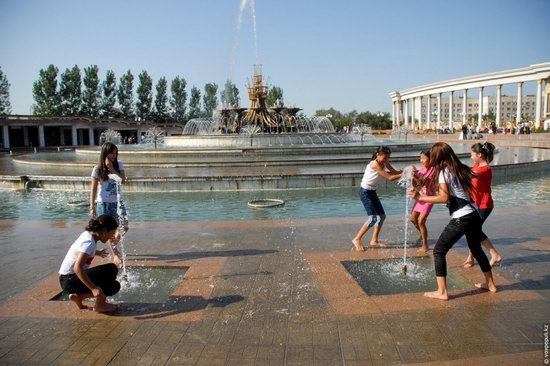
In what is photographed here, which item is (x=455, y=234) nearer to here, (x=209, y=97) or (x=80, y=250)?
(x=80, y=250)

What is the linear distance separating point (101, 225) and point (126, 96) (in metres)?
78.5

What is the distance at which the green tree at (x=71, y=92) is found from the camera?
228 ft

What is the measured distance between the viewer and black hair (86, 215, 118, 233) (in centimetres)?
435

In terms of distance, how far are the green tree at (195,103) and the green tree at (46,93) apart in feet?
89.8

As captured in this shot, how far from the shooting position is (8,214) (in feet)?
35.5

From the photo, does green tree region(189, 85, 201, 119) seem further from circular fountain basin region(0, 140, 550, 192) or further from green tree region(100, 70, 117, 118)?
circular fountain basin region(0, 140, 550, 192)

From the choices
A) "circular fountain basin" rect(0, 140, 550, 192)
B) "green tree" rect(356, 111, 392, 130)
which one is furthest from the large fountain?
"green tree" rect(356, 111, 392, 130)

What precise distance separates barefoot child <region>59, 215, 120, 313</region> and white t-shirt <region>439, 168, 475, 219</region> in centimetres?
351

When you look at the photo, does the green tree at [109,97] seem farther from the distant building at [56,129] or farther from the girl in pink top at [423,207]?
the girl in pink top at [423,207]

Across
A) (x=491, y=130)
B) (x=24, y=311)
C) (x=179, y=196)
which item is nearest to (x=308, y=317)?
(x=24, y=311)

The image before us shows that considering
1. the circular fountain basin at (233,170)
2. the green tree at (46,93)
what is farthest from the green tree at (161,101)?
the circular fountain basin at (233,170)

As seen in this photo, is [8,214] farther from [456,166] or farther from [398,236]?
[456,166]

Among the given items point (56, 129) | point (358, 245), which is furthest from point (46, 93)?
point (358, 245)

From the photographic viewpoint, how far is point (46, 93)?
224 feet
